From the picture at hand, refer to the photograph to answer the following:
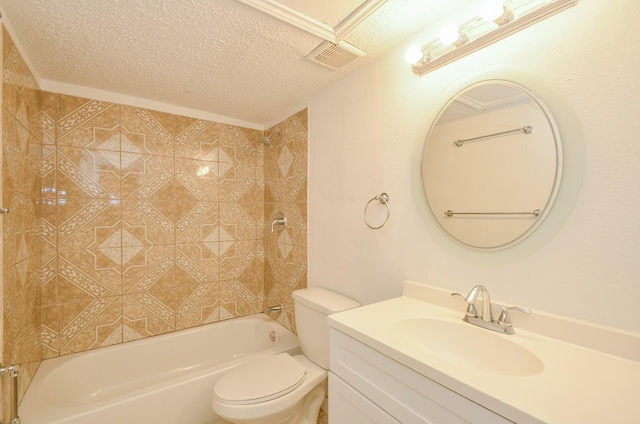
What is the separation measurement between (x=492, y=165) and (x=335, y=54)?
929 mm

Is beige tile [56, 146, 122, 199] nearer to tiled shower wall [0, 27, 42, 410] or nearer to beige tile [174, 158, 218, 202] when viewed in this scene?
tiled shower wall [0, 27, 42, 410]

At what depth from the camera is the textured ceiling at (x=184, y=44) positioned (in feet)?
3.52

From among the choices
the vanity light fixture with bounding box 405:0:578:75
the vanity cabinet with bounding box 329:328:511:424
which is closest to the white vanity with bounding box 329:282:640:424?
the vanity cabinet with bounding box 329:328:511:424

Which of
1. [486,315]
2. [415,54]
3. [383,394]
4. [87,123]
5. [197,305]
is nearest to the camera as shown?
[383,394]

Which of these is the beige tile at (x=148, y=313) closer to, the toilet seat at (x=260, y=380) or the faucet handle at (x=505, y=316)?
the toilet seat at (x=260, y=380)

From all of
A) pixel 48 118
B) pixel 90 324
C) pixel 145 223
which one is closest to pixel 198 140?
pixel 145 223

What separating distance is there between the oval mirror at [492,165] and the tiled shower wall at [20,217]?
1.80 m

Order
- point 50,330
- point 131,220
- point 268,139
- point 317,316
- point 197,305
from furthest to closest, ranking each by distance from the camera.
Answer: point 268,139, point 197,305, point 131,220, point 50,330, point 317,316

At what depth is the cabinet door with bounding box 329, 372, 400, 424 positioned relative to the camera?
801 mm

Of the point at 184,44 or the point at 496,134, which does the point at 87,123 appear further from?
the point at 496,134

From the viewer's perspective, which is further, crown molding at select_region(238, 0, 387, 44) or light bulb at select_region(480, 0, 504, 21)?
crown molding at select_region(238, 0, 387, 44)

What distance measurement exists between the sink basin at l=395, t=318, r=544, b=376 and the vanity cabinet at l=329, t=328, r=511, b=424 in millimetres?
108

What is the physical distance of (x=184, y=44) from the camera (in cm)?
129

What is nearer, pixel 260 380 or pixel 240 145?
pixel 260 380
